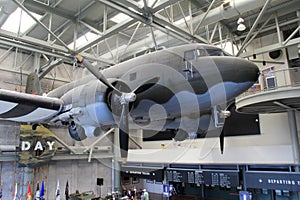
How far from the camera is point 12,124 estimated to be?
12.4m

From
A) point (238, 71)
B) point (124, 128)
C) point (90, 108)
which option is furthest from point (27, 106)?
point (238, 71)

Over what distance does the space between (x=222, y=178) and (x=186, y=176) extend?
219 cm

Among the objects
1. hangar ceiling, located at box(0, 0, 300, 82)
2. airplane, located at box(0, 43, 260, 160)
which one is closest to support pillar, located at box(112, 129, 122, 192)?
hangar ceiling, located at box(0, 0, 300, 82)

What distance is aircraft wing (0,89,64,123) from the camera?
4824 millimetres

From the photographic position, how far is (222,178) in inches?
451

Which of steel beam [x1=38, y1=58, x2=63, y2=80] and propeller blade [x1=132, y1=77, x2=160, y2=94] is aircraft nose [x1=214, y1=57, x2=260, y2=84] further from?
steel beam [x1=38, y1=58, x2=63, y2=80]

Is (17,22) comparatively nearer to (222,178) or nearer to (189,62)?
(189,62)

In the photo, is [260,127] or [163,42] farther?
[260,127]

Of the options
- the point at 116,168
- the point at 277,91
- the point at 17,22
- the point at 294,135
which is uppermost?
the point at 17,22

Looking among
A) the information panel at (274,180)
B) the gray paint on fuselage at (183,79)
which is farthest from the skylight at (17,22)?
the information panel at (274,180)

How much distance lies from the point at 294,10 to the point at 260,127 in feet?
18.5

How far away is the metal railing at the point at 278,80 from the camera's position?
322 inches

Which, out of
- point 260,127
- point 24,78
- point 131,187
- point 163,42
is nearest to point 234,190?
point 260,127

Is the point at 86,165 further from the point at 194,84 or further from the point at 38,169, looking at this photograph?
the point at 194,84
